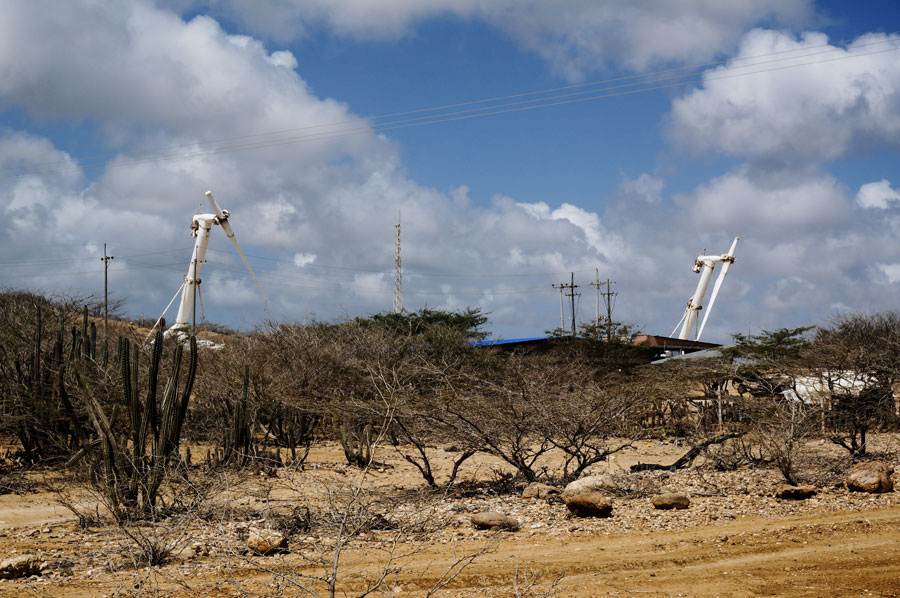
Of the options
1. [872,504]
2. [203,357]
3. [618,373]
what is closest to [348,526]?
[872,504]

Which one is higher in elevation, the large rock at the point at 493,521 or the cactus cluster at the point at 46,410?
the cactus cluster at the point at 46,410

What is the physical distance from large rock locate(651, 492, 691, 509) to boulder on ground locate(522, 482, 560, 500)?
159cm

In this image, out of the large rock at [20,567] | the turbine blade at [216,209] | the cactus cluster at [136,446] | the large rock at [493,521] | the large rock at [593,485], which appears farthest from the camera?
the turbine blade at [216,209]

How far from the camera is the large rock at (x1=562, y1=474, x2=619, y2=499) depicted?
1165 centimetres

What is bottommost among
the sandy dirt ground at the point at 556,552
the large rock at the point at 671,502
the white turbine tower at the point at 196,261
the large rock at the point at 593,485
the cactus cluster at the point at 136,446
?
the sandy dirt ground at the point at 556,552

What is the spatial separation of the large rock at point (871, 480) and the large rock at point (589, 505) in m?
4.06

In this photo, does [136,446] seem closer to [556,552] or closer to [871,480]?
[556,552]

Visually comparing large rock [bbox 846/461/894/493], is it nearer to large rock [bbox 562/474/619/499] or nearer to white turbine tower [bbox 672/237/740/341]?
large rock [bbox 562/474/619/499]

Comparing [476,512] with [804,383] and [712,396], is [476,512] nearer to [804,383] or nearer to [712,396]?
[712,396]

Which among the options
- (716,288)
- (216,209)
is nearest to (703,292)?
(716,288)

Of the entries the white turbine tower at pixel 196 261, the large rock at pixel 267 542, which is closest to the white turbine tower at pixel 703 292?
the white turbine tower at pixel 196 261

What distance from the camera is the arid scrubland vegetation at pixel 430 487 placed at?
25.7 ft

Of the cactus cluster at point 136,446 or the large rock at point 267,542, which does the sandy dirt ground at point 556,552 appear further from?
the cactus cluster at point 136,446

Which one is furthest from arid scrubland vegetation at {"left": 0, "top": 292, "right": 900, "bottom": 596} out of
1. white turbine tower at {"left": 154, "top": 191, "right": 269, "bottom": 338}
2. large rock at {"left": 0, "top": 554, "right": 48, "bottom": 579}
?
white turbine tower at {"left": 154, "top": 191, "right": 269, "bottom": 338}
